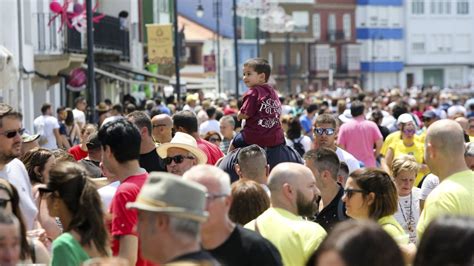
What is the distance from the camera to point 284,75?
354 ft

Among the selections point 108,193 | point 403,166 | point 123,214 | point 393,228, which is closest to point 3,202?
point 123,214

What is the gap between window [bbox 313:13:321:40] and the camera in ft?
362

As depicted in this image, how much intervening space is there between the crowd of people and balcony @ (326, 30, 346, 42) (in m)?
99.2

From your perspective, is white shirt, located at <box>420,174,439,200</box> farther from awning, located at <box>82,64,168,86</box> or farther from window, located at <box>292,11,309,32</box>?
window, located at <box>292,11,309,32</box>

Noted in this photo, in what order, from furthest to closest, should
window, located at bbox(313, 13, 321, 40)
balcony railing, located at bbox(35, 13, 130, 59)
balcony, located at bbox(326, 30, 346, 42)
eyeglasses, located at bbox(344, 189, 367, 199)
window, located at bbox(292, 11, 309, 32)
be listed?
balcony, located at bbox(326, 30, 346, 42) → window, located at bbox(313, 13, 321, 40) → window, located at bbox(292, 11, 309, 32) → balcony railing, located at bbox(35, 13, 130, 59) → eyeglasses, located at bbox(344, 189, 367, 199)

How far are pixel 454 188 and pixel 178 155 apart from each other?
12.4 ft

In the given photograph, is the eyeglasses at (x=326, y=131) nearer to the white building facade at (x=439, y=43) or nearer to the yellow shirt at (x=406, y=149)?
the yellow shirt at (x=406, y=149)

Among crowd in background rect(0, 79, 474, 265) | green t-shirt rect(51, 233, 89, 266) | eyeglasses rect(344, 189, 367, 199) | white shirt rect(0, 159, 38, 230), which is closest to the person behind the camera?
crowd in background rect(0, 79, 474, 265)

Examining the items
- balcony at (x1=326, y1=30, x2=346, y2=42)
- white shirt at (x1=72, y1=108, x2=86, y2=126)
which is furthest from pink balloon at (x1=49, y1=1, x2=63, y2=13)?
balcony at (x1=326, y1=30, x2=346, y2=42)

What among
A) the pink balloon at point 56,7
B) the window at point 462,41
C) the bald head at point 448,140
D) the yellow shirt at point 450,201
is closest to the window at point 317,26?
the window at point 462,41

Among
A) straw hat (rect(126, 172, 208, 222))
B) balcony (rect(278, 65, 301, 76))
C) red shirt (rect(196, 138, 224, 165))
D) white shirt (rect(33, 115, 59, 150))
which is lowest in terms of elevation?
balcony (rect(278, 65, 301, 76))

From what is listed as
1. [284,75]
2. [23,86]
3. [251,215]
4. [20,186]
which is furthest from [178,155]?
[284,75]

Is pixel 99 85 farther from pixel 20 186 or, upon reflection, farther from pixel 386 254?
pixel 386 254

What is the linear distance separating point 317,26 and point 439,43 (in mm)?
12241
